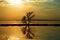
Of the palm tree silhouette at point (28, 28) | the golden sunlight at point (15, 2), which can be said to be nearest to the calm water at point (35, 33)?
the palm tree silhouette at point (28, 28)

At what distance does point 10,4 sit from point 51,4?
0.80ft

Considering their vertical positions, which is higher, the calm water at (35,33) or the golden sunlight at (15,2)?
the golden sunlight at (15,2)

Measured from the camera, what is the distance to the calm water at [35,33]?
1.04m

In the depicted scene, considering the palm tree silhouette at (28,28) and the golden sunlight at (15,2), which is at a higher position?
the golden sunlight at (15,2)

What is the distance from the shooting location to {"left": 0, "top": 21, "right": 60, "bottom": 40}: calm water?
3.40 feet

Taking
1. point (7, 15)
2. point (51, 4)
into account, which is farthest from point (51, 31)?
point (7, 15)

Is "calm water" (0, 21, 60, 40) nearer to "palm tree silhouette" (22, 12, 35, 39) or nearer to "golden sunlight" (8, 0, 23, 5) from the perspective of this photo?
"palm tree silhouette" (22, 12, 35, 39)

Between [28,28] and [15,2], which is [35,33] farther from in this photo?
[15,2]

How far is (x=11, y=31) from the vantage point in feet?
3.45

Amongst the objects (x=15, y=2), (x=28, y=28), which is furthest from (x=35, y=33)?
(x=15, y=2)

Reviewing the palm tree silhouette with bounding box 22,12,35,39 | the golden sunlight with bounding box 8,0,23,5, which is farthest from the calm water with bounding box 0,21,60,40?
the golden sunlight with bounding box 8,0,23,5

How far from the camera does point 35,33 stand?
104cm

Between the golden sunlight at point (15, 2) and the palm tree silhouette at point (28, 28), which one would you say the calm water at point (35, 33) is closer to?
the palm tree silhouette at point (28, 28)

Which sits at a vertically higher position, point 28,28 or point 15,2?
point 15,2
